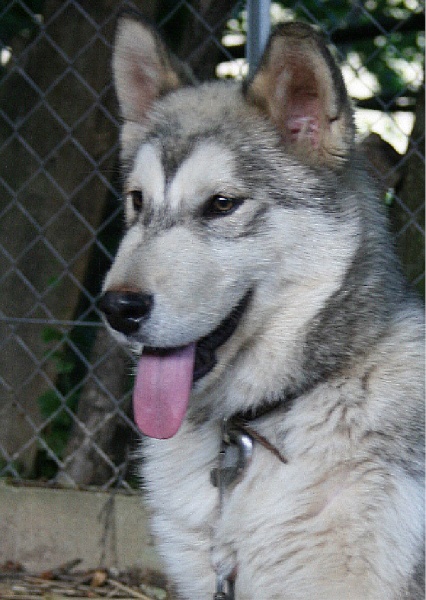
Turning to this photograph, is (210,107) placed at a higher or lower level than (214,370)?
higher

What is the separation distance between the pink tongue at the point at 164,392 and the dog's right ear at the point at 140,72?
1.03m

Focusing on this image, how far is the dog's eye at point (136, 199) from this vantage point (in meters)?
3.02

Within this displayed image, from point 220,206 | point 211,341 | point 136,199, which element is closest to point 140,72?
point 136,199

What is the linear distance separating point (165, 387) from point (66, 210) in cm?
254

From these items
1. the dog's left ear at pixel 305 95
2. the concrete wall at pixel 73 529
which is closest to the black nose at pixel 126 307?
the dog's left ear at pixel 305 95

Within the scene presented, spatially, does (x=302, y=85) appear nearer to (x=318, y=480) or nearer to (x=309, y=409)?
(x=309, y=409)

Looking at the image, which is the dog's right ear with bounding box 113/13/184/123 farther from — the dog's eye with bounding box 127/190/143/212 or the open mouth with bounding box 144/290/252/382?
the open mouth with bounding box 144/290/252/382

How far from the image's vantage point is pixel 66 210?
5.03 m

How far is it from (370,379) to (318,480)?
0.35 metres

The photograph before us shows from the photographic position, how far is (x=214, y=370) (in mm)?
2787

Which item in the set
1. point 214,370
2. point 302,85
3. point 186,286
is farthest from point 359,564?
point 302,85

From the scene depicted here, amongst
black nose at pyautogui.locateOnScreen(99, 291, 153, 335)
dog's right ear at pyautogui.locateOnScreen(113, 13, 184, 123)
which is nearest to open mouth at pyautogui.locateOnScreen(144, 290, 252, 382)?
black nose at pyautogui.locateOnScreen(99, 291, 153, 335)

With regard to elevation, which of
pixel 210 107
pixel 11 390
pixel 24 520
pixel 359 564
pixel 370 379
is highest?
pixel 210 107

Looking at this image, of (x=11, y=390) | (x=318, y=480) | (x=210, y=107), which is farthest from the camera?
(x=11, y=390)
